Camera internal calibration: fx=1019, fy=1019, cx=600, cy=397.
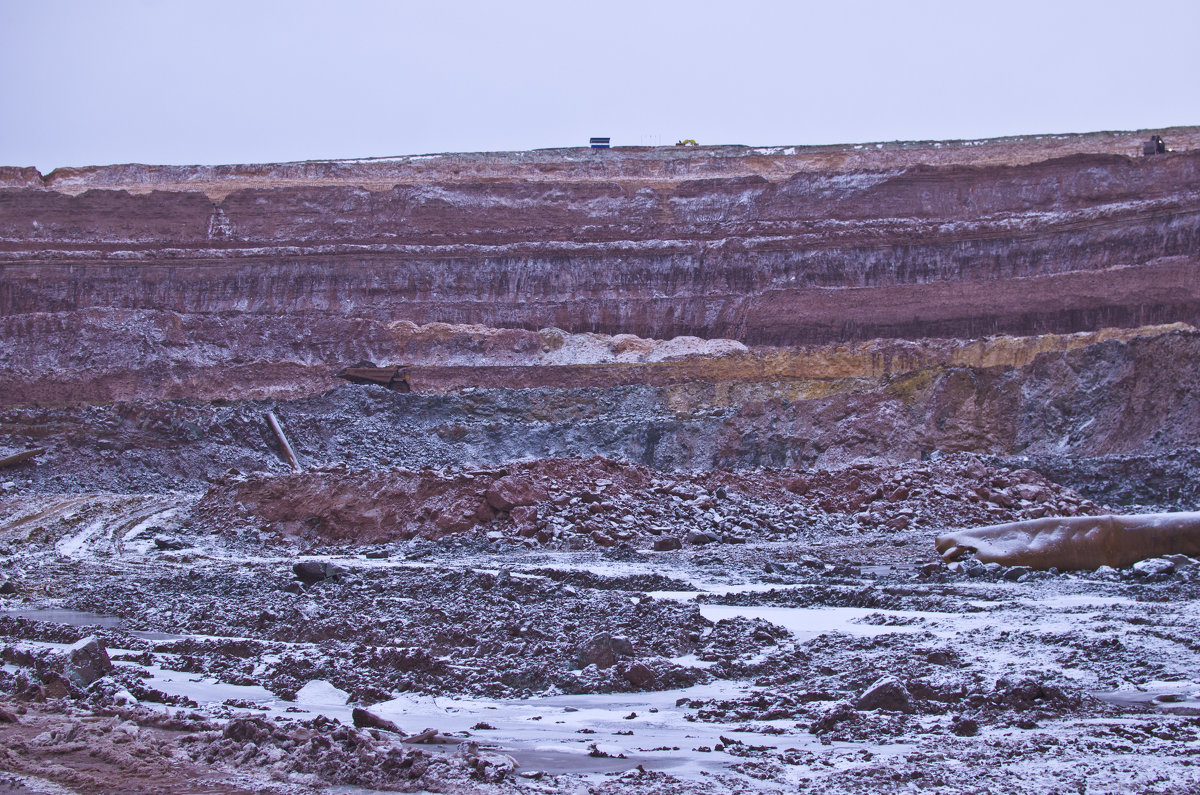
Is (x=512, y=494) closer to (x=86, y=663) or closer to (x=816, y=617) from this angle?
(x=816, y=617)

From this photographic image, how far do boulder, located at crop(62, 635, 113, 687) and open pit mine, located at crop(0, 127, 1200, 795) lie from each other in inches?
1.3

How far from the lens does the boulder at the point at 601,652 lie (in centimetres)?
618

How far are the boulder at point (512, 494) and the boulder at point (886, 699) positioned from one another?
1025 cm

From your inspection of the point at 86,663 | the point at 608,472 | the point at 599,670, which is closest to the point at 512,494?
the point at 608,472

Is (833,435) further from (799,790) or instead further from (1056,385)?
(799,790)

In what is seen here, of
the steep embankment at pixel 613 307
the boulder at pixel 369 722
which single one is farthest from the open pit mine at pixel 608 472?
the steep embankment at pixel 613 307

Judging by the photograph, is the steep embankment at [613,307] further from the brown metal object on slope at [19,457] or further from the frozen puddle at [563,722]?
the frozen puddle at [563,722]

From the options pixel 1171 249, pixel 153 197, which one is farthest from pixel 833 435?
pixel 153 197

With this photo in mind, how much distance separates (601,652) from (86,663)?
2.98 m

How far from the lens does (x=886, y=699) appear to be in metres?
5.00

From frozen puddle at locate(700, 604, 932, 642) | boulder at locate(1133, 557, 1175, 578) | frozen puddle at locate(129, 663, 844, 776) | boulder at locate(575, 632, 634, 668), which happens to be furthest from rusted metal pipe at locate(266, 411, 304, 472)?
boulder at locate(1133, 557, 1175, 578)

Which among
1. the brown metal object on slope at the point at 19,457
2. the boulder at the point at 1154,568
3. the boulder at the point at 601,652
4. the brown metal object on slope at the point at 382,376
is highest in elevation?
the boulder at the point at 601,652

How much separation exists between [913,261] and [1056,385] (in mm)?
12254

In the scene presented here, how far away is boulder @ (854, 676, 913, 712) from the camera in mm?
4984
